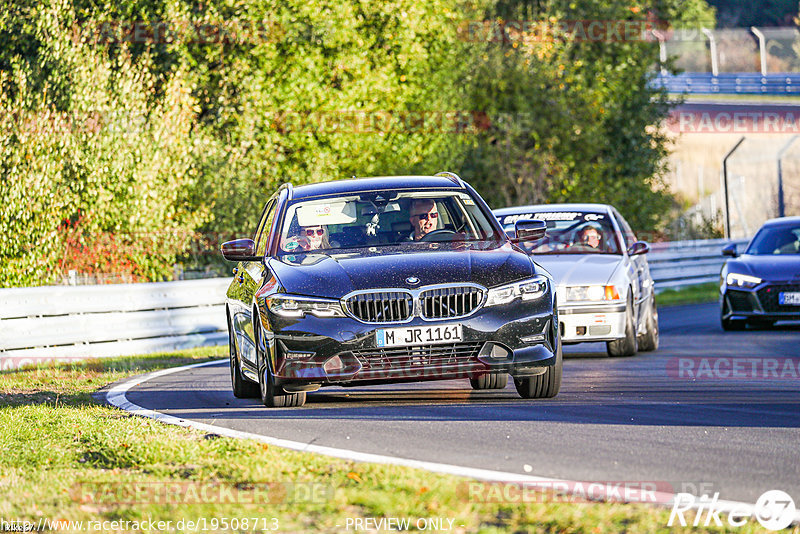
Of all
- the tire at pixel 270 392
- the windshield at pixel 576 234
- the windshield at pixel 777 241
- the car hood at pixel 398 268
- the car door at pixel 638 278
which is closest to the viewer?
the car hood at pixel 398 268

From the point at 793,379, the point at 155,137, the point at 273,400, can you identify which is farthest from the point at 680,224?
the point at 273,400

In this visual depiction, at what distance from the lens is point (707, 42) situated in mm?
73875

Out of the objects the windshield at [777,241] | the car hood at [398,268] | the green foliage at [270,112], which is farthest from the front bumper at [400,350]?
the green foliage at [270,112]

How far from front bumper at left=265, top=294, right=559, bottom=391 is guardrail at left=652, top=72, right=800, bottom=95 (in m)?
58.9

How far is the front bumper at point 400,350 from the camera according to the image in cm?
884

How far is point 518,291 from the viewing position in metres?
9.02

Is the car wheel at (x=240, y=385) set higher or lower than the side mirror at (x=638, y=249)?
lower

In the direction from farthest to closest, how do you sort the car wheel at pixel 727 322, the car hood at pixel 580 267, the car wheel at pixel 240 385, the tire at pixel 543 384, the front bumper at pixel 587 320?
the car wheel at pixel 727 322
the car hood at pixel 580 267
the front bumper at pixel 587 320
the car wheel at pixel 240 385
the tire at pixel 543 384

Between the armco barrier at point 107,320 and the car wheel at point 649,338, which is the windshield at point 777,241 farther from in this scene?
the armco barrier at point 107,320

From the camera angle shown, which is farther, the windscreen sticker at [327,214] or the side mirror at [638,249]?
the side mirror at [638,249]

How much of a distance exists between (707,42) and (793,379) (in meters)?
65.2

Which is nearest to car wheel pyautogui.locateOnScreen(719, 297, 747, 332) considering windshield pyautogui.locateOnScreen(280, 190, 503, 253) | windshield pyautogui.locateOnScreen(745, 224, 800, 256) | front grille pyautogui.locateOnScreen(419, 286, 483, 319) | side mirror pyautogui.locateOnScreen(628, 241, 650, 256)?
windshield pyautogui.locateOnScreen(745, 224, 800, 256)

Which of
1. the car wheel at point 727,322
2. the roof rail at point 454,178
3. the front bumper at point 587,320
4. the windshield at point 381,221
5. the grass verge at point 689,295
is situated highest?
the roof rail at point 454,178

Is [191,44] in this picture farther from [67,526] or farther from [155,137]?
[67,526]
